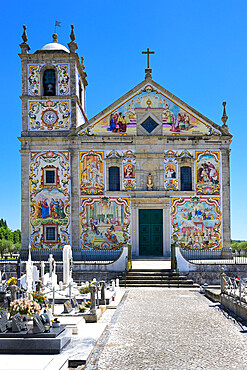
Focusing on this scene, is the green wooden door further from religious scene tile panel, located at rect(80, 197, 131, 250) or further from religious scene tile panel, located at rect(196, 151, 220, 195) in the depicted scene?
religious scene tile panel, located at rect(196, 151, 220, 195)

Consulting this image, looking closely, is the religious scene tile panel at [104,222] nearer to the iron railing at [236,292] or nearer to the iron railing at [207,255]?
the iron railing at [207,255]

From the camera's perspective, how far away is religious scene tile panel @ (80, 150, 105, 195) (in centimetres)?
2825

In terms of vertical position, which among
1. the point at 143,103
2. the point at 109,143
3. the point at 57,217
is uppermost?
the point at 143,103

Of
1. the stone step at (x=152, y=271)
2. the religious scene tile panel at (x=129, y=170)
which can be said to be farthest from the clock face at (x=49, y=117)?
the stone step at (x=152, y=271)

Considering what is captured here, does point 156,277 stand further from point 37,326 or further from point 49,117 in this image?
point 37,326

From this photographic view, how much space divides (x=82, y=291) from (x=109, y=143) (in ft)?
41.1

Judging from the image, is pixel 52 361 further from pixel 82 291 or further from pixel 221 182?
pixel 221 182

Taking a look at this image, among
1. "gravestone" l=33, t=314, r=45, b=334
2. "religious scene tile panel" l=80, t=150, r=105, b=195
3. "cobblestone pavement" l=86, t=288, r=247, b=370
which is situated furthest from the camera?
"religious scene tile panel" l=80, t=150, r=105, b=195

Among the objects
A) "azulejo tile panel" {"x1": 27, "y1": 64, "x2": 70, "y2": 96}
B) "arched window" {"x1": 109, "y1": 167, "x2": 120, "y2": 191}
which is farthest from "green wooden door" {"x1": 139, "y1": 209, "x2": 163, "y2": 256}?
"azulejo tile panel" {"x1": 27, "y1": 64, "x2": 70, "y2": 96}

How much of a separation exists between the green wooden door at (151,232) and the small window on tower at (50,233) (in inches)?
199

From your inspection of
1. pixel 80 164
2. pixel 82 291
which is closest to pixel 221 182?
pixel 80 164

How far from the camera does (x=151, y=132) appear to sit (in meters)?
28.7

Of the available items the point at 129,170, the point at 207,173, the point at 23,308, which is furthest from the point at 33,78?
the point at 23,308

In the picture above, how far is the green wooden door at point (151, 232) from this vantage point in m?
28.0
